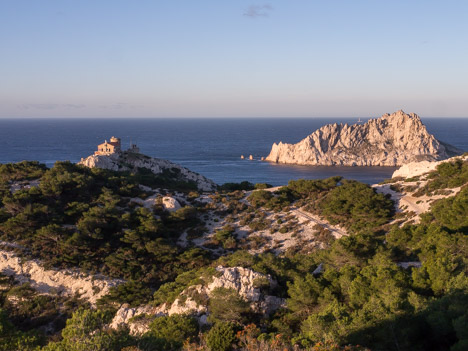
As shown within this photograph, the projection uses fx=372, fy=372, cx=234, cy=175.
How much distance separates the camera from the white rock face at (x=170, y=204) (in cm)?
3631

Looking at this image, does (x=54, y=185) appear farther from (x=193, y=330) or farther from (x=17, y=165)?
(x=193, y=330)

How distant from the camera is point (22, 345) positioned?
1179cm

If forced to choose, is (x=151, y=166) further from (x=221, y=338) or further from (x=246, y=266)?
(x=221, y=338)

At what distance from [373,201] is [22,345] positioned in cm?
3008

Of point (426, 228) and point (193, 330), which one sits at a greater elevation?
point (426, 228)

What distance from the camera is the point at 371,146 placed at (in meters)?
129

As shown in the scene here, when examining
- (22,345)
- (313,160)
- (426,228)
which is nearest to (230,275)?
(22,345)

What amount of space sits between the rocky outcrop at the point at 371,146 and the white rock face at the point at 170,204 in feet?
309

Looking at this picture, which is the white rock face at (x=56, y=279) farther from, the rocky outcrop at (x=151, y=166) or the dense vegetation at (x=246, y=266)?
the rocky outcrop at (x=151, y=166)

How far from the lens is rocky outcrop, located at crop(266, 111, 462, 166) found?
12356 centimetres

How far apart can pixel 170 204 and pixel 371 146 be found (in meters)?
108

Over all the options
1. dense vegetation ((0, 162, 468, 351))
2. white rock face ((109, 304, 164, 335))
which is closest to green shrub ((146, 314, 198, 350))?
dense vegetation ((0, 162, 468, 351))

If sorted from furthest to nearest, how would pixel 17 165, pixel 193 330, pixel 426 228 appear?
pixel 17 165 → pixel 426 228 → pixel 193 330

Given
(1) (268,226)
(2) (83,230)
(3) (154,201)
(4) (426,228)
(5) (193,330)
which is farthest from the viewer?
(3) (154,201)
